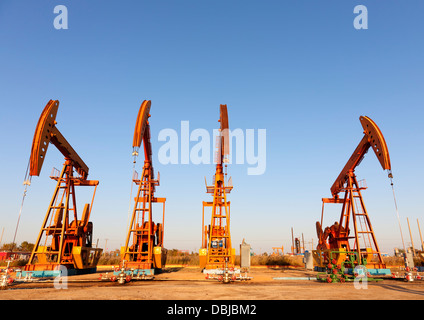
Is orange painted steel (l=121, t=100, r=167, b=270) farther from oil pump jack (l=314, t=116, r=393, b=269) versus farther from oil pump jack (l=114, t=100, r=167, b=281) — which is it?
oil pump jack (l=314, t=116, r=393, b=269)

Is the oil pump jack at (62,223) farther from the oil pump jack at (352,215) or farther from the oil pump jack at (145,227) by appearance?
the oil pump jack at (352,215)

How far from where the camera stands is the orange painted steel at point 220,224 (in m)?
23.4

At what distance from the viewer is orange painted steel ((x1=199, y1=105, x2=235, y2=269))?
23.4 m

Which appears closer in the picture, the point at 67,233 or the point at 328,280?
the point at 328,280

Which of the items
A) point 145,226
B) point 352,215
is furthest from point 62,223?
point 352,215

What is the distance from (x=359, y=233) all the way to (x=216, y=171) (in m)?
13.1

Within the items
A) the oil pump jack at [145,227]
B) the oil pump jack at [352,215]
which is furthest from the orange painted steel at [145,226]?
the oil pump jack at [352,215]

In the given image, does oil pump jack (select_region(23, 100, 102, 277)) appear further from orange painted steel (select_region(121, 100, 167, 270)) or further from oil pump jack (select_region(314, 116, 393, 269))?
oil pump jack (select_region(314, 116, 393, 269))

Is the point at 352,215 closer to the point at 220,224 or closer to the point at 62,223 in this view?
the point at 220,224

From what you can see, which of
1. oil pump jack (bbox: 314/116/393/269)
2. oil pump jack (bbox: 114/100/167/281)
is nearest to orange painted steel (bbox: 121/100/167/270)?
oil pump jack (bbox: 114/100/167/281)

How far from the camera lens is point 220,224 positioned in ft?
80.8
